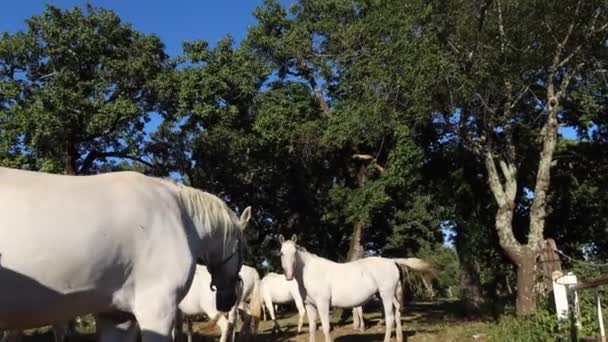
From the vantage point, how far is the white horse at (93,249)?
119 inches

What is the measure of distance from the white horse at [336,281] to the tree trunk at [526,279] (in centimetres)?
282

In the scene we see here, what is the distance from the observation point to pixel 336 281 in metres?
11.8

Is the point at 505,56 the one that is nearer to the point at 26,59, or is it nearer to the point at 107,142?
the point at 107,142

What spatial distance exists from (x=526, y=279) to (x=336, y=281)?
14.7ft

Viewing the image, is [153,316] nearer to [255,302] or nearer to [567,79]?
[255,302]

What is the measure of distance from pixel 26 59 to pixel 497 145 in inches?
567

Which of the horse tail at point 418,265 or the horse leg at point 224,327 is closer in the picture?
the horse leg at point 224,327

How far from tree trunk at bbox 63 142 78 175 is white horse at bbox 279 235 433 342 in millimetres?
9030

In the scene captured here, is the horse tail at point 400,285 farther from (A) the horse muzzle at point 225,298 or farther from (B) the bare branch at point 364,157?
(A) the horse muzzle at point 225,298

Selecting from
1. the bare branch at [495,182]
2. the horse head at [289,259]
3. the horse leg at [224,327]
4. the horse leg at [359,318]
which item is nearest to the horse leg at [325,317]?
the horse head at [289,259]

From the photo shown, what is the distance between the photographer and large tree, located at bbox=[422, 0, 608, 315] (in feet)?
39.8

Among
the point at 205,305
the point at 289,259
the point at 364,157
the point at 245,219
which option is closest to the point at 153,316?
the point at 245,219

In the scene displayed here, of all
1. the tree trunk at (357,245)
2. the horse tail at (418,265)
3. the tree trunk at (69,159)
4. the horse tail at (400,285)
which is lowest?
the horse tail at (400,285)

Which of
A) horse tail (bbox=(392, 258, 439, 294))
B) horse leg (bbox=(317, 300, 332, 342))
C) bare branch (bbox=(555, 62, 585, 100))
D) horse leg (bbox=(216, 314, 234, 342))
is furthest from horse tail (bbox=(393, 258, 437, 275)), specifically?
bare branch (bbox=(555, 62, 585, 100))
